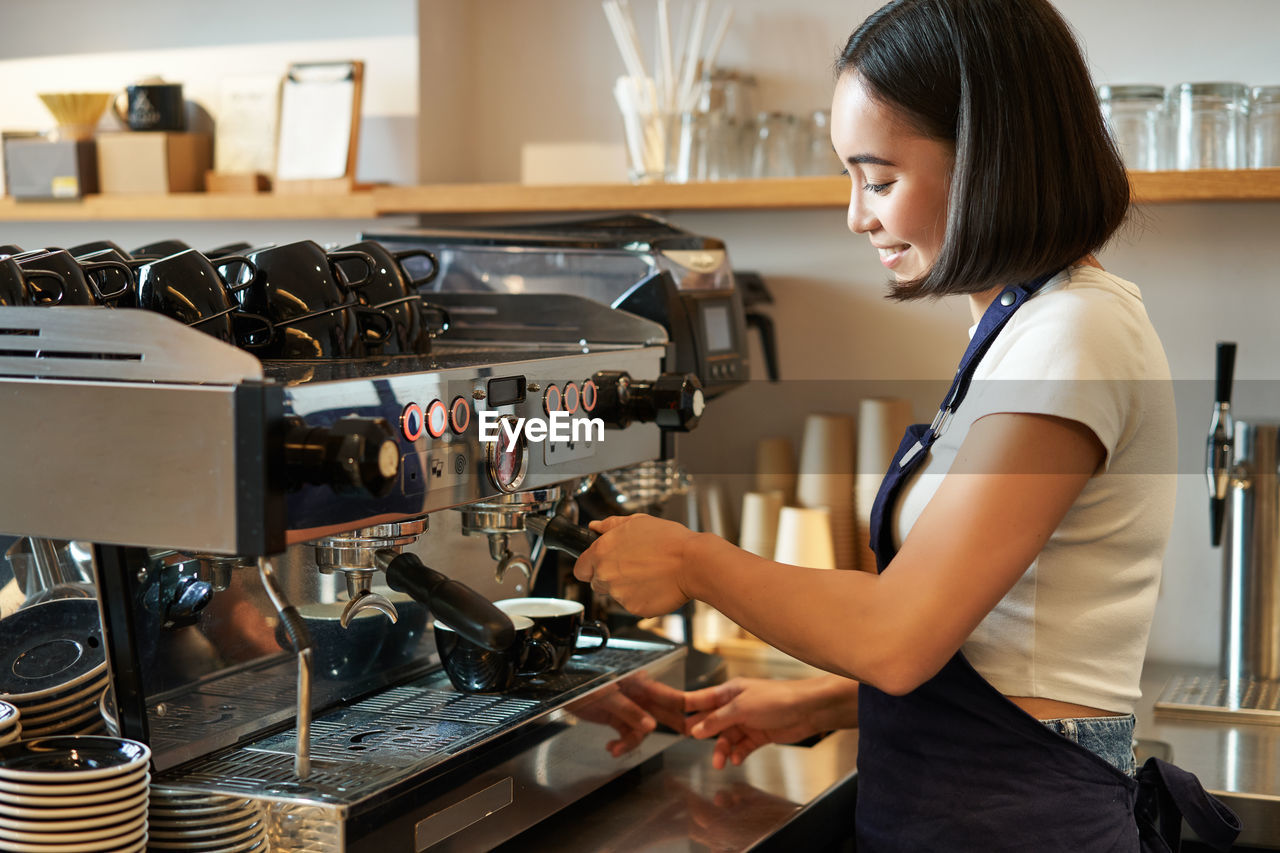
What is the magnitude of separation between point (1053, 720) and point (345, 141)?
1499 mm

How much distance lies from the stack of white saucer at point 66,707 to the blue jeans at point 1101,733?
0.70m

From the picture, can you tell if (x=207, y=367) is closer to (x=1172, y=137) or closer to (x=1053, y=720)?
(x=1053, y=720)

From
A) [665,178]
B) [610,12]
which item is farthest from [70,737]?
[610,12]

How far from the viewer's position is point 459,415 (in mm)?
957

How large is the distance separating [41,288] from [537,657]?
52cm

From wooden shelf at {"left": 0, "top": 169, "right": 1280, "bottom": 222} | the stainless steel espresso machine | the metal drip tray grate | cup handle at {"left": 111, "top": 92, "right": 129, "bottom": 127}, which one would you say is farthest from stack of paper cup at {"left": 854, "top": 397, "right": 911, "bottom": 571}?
cup handle at {"left": 111, "top": 92, "right": 129, "bottom": 127}

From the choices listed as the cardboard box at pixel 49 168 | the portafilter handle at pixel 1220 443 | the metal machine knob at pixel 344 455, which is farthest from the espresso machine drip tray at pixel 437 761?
the cardboard box at pixel 49 168

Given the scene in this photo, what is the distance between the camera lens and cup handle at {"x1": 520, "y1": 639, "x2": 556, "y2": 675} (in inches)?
46.8

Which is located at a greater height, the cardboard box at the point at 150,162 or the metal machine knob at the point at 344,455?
the cardboard box at the point at 150,162

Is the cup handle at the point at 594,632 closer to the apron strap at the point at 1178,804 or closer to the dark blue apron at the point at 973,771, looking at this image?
the dark blue apron at the point at 973,771

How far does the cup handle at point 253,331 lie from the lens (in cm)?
107

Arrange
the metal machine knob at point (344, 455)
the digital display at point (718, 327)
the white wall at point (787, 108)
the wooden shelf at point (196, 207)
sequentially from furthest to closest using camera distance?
the wooden shelf at point (196, 207), the white wall at point (787, 108), the digital display at point (718, 327), the metal machine knob at point (344, 455)

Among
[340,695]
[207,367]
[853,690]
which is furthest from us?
[853,690]

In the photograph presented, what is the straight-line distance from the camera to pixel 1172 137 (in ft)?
5.66
